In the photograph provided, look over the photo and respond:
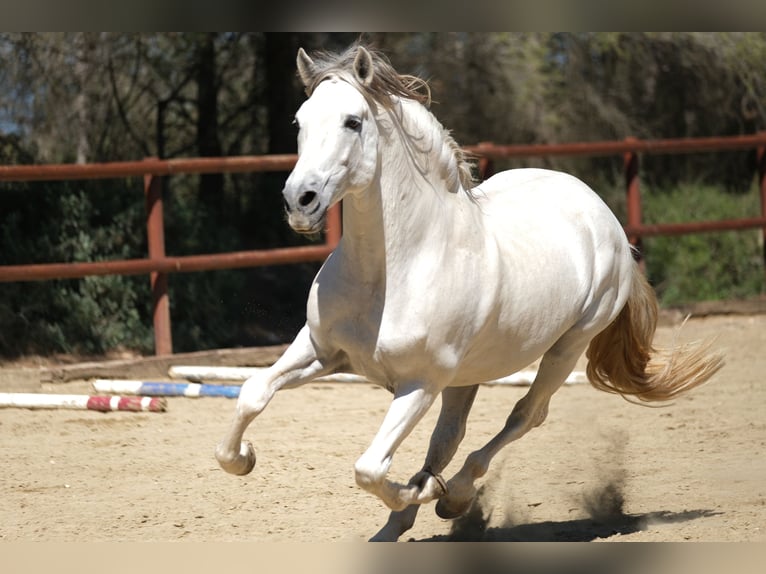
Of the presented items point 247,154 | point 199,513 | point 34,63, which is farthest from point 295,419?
point 247,154

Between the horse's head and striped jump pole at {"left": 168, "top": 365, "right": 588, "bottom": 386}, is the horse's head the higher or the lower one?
the higher one

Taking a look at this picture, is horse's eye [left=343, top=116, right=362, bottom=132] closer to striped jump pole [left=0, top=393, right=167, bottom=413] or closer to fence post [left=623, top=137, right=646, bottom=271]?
striped jump pole [left=0, top=393, right=167, bottom=413]

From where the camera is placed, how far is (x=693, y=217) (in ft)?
37.9

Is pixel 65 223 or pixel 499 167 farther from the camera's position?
pixel 499 167

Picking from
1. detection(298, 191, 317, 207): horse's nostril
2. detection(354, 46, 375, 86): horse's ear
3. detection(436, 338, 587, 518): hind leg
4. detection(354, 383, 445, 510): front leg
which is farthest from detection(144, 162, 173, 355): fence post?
detection(298, 191, 317, 207): horse's nostril

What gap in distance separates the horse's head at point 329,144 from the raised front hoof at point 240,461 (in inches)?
38.6

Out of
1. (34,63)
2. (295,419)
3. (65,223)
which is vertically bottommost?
(295,419)

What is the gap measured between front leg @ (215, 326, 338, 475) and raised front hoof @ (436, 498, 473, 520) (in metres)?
0.84

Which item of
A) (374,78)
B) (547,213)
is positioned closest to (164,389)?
(547,213)

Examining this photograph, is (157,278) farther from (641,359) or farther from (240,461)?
(240,461)

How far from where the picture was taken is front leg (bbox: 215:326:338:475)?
11.8ft
